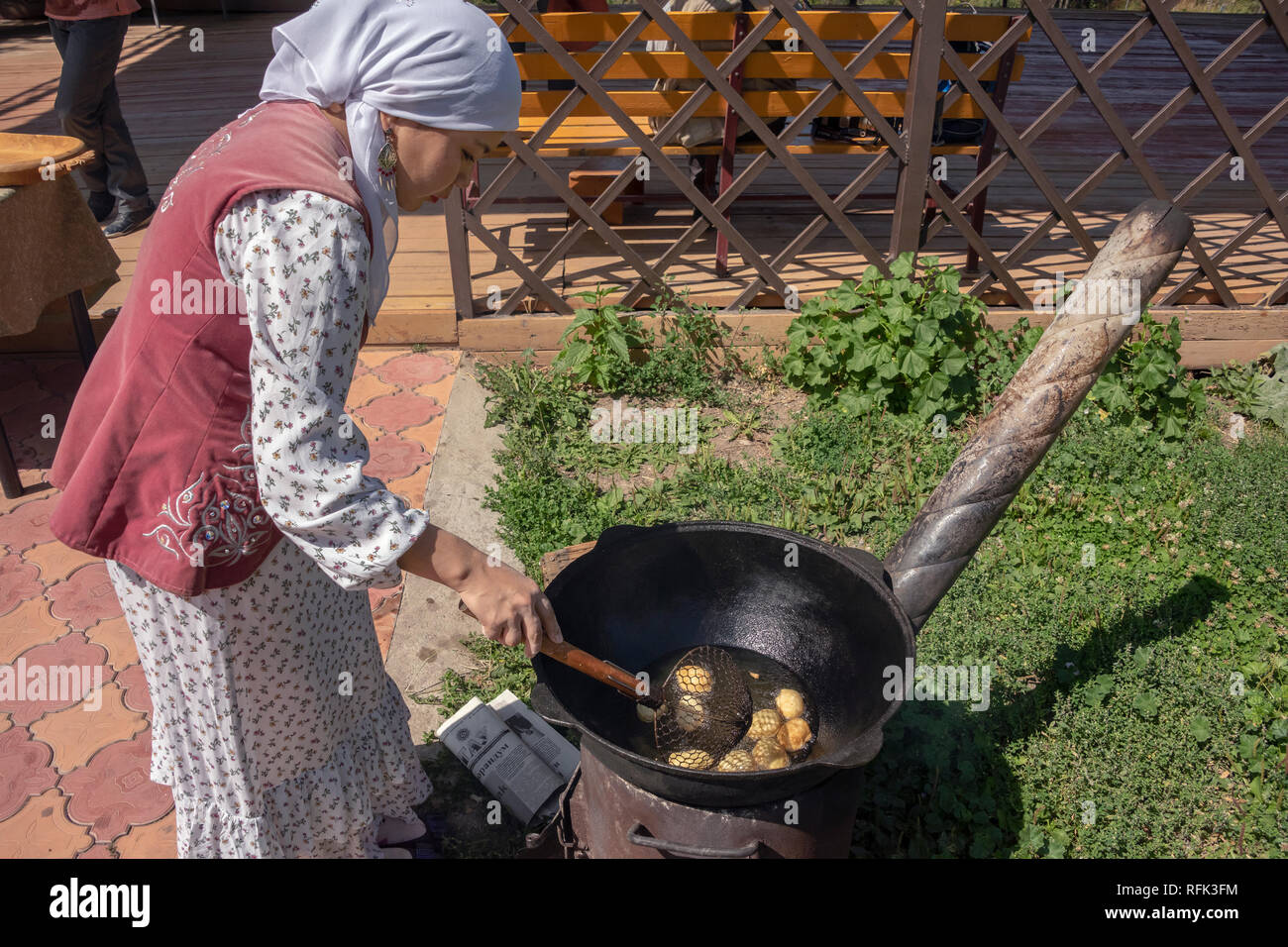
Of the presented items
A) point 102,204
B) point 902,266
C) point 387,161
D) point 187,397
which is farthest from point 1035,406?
point 102,204

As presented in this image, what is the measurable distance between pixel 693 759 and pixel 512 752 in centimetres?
93

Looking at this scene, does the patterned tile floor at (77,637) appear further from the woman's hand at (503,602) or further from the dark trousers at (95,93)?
the woman's hand at (503,602)

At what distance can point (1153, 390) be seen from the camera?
435 centimetres

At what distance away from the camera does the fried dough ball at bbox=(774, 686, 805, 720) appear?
7.29 feet

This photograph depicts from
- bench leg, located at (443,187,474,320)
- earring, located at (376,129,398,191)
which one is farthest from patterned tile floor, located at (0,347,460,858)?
earring, located at (376,129,398,191)

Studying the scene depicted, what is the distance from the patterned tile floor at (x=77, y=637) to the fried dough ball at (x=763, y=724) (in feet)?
5.44

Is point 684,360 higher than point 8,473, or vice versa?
point 684,360

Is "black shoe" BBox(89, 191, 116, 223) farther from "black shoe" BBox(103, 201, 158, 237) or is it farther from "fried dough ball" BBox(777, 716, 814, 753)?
"fried dough ball" BBox(777, 716, 814, 753)

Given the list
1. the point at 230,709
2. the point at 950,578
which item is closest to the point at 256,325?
the point at 230,709

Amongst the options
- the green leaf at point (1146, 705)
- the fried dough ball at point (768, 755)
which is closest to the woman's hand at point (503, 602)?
the fried dough ball at point (768, 755)

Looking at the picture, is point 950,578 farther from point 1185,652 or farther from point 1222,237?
point 1222,237

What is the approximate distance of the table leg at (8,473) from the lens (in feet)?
12.8

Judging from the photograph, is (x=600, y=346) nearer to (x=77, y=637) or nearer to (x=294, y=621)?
(x=77, y=637)

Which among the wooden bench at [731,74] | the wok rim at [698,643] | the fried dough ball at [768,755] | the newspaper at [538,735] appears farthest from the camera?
the wooden bench at [731,74]
